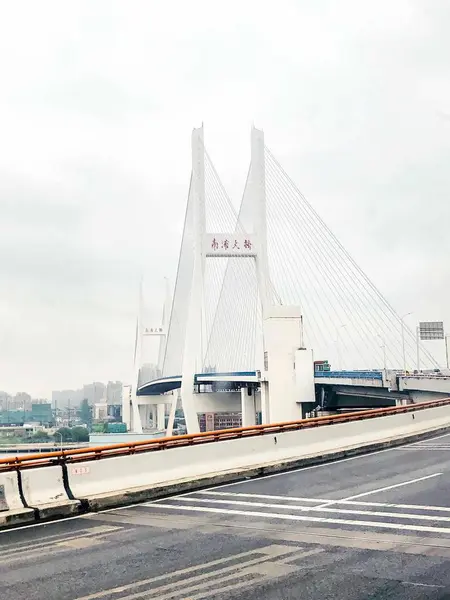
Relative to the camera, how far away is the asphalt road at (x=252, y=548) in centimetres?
715

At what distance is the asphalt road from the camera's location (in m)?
7.15

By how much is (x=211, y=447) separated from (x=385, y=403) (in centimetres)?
5265

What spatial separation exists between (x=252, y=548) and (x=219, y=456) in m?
7.76

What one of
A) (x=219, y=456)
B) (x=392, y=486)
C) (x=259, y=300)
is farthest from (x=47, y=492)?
(x=259, y=300)

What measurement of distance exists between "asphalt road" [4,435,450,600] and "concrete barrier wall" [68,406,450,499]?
1025mm

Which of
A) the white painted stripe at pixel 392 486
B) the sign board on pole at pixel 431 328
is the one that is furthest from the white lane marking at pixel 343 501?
the sign board on pole at pixel 431 328

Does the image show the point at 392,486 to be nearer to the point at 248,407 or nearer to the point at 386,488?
the point at 386,488

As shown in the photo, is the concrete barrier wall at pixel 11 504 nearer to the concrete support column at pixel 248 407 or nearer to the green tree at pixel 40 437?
the concrete support column at pixel 248 407

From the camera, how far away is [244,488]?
580 inches

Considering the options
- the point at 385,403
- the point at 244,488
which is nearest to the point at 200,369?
the point at 385,403

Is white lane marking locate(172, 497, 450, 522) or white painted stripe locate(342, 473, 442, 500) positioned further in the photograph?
white painted stripe locate(342, 473, 442, 500)

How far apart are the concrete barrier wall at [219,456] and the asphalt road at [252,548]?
1025 mm

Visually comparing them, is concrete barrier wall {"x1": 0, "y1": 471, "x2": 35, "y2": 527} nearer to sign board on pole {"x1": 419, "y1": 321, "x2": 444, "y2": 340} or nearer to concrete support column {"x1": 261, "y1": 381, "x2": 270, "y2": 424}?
concrete support column {"x1": 261, "y1": 381, "x2": 270, "y2": 424}

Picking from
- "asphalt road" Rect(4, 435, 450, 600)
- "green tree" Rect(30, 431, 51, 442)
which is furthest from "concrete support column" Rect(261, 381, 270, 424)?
"green tree" Rect(30, 431, 51, 442)
